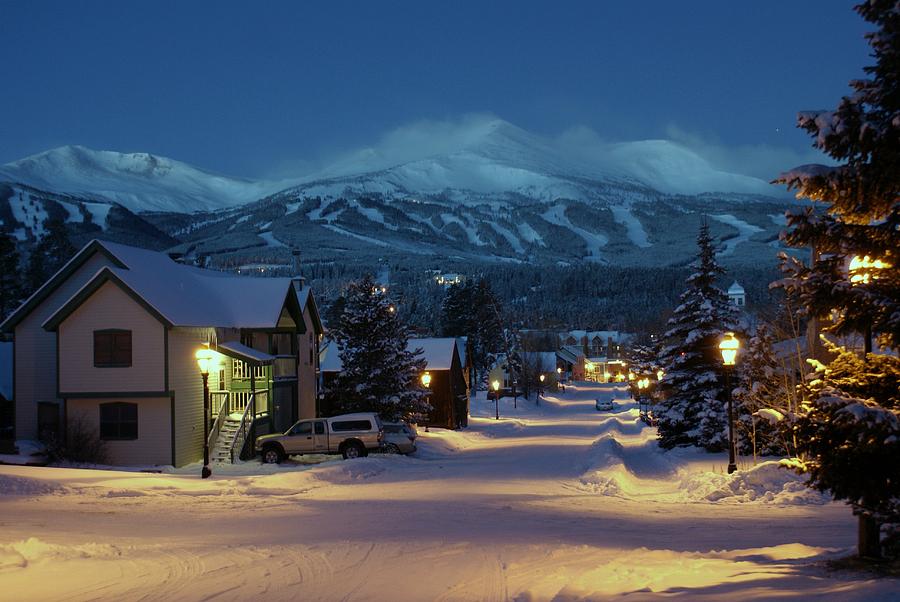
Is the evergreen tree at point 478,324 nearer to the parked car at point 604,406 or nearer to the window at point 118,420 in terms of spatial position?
the parked car at point 604,406

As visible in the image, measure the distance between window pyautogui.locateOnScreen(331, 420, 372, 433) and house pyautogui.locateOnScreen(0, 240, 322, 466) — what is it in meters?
3.46

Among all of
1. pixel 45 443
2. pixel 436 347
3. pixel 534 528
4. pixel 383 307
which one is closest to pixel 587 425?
pixel 436 347

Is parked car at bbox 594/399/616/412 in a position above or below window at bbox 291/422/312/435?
below

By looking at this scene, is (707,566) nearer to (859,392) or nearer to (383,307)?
(859,392)

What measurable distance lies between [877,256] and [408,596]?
659cm

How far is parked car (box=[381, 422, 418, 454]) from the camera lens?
3509 centimetres

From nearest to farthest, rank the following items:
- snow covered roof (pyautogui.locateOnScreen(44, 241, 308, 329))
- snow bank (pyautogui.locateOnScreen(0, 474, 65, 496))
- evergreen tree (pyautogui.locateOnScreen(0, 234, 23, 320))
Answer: snow bank (pyautogui.locateOnScreen(0, 474, 65, 496)) < snow covered roof (pyautogui.locateOnScreen(44, 241, 308, 329)) < evergreen tree (pyautogui.locateOnScreen(0, 234, 23, 320))

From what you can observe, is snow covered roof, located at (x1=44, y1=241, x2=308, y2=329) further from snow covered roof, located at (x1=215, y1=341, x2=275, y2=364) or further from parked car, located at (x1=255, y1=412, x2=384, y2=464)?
parked car, located at (x1=255, y1=412, x2=384, y2=464)

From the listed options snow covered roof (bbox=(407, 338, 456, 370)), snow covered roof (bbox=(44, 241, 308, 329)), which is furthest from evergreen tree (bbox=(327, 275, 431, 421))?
snow covered roof (bbox=(407, 338, 456, 370))

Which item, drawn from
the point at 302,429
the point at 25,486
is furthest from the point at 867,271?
the point at 302,429

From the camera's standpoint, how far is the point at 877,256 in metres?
10.0

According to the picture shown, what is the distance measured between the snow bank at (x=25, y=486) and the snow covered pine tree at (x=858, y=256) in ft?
57.0

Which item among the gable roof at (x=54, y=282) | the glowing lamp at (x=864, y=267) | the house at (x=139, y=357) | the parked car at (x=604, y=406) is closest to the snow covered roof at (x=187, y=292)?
the house at (x=139, y=357)

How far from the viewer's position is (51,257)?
83375 mm
